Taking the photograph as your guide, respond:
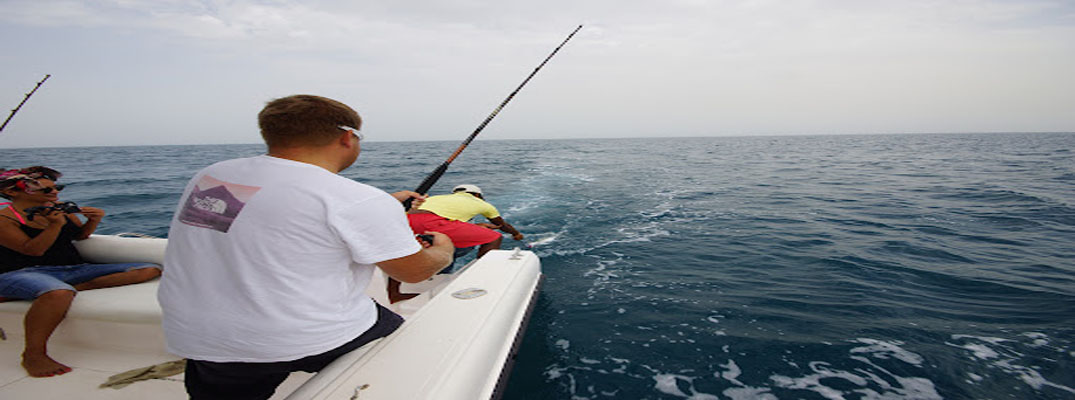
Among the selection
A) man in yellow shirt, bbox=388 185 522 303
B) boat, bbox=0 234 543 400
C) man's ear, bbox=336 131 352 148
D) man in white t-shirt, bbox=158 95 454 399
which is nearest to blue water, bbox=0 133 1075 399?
boat, bbox=0 234 543 400

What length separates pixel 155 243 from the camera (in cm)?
313

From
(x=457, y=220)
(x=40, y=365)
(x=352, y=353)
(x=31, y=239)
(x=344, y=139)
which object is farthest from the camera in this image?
(x=457, y=220)

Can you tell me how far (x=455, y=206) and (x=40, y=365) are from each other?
265 centimetres

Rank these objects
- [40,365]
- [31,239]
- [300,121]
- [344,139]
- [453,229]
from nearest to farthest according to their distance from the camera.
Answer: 1. [300,121]
2. [344,139]
3. [40,365]
4. [31,239]
5. [453,229]

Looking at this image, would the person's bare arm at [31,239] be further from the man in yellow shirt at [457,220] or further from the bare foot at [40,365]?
the man in yellow shirt at [457,220]

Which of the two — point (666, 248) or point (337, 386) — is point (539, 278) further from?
point (666, 248)

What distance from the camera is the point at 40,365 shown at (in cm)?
224

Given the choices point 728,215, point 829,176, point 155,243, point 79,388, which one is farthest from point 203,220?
point 829,176

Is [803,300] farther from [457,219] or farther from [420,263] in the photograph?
[420,263]

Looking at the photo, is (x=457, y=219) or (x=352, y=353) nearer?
(x=352, y=353)

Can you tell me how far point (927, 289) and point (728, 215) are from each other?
149 inches

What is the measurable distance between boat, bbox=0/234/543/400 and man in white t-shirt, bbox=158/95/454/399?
270 mm

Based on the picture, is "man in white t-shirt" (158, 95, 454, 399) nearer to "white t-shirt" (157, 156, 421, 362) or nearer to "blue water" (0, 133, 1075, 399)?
"white t-shirt" (157, 156, 421, 362)

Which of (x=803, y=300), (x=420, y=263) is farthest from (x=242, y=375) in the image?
(x=803, y=300)
